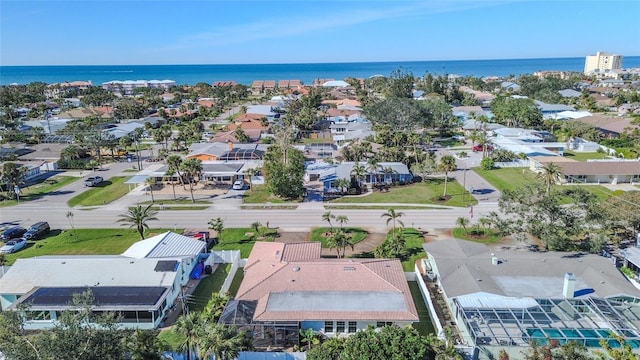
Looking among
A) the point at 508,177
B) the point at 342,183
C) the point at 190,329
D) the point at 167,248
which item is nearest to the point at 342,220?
the point at 342,183

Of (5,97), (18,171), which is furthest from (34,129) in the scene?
(5,97)

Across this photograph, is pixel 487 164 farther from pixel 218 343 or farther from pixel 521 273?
pixel 218 343

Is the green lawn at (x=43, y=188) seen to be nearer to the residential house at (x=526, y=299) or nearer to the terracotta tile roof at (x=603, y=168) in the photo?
the residential house at (x=526, y=299)

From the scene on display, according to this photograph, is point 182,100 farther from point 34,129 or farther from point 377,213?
point 377,213

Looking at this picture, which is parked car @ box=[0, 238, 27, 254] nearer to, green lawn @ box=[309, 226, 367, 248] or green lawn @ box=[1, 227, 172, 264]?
green lawn @ box=[1, 227, 172, 264]

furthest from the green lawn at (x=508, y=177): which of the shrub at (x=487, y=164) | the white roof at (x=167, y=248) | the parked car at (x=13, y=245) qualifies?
the parked car at (x=13, y=245)

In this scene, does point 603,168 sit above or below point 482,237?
above

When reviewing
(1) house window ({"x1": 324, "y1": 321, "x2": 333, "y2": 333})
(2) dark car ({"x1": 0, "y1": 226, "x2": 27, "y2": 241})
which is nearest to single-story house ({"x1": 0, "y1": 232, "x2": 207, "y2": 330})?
(1) house window ({"x1": 324, "y1": 321, "x2": 333, "y2": 333})
